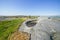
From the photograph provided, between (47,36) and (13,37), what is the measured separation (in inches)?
81.9

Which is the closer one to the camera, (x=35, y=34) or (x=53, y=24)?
(x=35, y=34)

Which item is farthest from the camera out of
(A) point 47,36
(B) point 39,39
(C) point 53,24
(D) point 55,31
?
(C) point 53,24

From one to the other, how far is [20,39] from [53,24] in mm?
2706

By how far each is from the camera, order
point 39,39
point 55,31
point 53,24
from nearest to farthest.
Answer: point 39,39 < point 55,31 < point 53,24

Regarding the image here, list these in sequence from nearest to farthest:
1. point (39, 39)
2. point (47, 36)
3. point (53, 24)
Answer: point (39, 39) < point (47, 36) < point (53, 24)

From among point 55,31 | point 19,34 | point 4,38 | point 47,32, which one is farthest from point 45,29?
point 4,38

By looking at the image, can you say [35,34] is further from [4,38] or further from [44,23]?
[4,38]

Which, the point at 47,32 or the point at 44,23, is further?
the point at 44,23

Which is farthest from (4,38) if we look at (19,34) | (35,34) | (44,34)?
(44,34)

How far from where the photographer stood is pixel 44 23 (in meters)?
7.19

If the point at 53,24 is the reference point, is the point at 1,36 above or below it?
below

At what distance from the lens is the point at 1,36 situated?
6836 millimetres

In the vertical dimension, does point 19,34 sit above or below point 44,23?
below

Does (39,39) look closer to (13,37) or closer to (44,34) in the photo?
(44,34)
